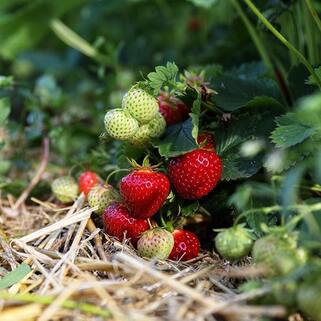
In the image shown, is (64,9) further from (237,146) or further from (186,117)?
(237,146)

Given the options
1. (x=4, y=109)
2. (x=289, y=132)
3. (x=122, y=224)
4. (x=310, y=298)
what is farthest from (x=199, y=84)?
(x=310, y=298)

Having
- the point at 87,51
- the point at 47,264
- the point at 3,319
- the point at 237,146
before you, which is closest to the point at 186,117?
the point at 237,146


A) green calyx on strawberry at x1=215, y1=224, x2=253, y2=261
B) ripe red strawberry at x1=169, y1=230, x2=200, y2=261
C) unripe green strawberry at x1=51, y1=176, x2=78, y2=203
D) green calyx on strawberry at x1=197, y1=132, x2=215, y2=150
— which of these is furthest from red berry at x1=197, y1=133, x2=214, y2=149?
unripe green strawberry at x1=51, y1=176, x2=78, y2=203

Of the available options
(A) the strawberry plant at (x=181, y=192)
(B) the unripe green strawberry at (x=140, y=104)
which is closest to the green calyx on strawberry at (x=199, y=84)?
(A) the strawberry plant at (x=181, y=192)

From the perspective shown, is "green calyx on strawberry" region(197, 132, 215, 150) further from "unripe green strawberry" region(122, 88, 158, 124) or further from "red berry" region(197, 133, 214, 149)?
"unripe green strawberry" region(122, 88, 158, 124)

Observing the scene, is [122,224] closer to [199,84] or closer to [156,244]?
[156,244]
